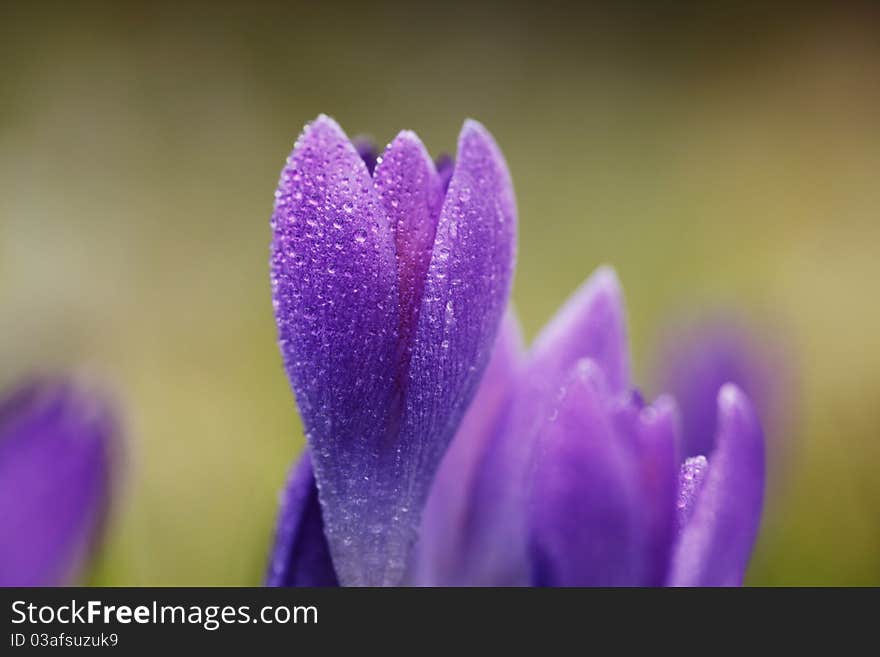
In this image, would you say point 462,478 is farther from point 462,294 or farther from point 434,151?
point 434,151

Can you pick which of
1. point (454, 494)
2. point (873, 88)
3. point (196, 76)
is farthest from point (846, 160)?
point (454, 494)

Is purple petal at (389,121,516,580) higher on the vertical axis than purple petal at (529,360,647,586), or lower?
higher

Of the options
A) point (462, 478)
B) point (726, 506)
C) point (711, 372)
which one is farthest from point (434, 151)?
point (726, 506)

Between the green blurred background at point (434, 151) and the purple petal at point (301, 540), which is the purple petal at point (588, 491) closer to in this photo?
the purple petal at point (301, 540)

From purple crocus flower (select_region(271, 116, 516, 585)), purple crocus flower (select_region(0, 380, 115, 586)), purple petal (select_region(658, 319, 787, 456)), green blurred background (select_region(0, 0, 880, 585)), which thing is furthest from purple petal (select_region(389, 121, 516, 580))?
green blurred background (select_region(0, 0, 880, 585))

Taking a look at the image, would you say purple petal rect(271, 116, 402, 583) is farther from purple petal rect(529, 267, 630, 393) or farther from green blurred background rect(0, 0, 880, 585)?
green blurred background rect(0, 0, 880, 585)

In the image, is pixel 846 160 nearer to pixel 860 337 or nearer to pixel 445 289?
pixel 860 337

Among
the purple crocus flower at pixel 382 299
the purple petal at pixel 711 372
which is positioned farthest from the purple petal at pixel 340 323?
the purple petal at pixel 711 372
